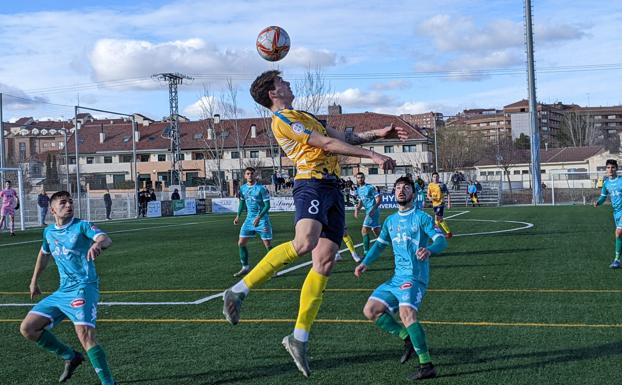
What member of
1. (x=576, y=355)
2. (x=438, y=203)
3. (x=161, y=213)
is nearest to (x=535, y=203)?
(x=161, y=213)

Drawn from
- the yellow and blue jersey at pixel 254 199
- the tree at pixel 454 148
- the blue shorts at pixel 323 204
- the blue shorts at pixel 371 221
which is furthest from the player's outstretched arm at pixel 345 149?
the tree at pixel 454 148

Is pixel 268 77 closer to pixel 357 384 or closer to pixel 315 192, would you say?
pixel 315 192

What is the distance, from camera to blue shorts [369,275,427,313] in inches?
239

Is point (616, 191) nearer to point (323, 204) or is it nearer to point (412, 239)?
point (412, 239)

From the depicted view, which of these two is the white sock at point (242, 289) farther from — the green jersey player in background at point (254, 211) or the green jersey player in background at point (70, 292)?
the green jersey player in background at point (254, 211)

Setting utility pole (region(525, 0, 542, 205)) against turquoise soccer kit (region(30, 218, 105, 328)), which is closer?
turquoise soccer kit (region(30, 218, 105, 328))

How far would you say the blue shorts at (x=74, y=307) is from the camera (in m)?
5.52

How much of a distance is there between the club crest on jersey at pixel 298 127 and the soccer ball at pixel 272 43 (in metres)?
1.13

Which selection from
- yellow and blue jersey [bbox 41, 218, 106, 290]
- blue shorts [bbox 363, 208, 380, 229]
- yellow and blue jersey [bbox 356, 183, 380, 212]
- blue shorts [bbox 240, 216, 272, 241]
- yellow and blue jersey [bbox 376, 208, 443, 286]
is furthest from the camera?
yellow and blue jersey [bbox 356, 183, 380, 212]

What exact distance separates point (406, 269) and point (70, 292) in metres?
2.85

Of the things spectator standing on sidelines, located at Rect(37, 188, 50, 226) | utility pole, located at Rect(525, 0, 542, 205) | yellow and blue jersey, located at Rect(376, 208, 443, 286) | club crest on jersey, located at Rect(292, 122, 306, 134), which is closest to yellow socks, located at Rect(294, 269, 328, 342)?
yellow and blue jersey, located at Rect(376, 208, 443, 286)

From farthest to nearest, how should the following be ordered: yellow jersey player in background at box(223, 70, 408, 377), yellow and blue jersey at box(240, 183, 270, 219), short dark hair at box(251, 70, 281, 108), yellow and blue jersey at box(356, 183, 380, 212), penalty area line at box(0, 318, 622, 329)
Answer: yellow and blue jersey at box(356, 183, 380, 212)
yellow and blue jersey at box(240, 183, 270, 219)
penalty area line at box(0, 318, 622, 329)
short dark hair at box(251, 70, 281, 108)
yellow jersey player in background at box(223, 70, 408, 377)

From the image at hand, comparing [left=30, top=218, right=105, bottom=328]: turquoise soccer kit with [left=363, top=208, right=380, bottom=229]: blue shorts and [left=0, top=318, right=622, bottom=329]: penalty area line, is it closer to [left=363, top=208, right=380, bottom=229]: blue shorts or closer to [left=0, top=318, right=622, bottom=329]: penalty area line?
[left=0, top=318, right=622, bottom=329]: penalty area line

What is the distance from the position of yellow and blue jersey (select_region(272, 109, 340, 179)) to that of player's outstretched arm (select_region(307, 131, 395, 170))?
0.11 m
